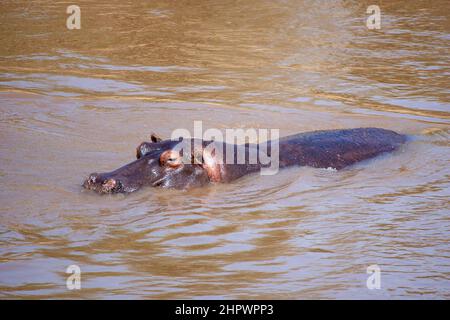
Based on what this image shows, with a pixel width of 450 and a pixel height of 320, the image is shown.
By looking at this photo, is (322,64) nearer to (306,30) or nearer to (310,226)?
(306,30)

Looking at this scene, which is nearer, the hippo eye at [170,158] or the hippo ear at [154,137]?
the hippo eye at [170,158]

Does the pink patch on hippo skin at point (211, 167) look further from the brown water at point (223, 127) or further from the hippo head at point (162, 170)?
the brown water at point (223, 127)

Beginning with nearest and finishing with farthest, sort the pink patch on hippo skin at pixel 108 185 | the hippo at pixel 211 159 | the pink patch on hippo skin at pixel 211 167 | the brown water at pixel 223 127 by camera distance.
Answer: the brown water at pixel 223 127 < the pink patch on hippo skin at pixel 108 185 < the hippo at pixel 211 159 < the pink patch on hippo skin at pixel 211 167

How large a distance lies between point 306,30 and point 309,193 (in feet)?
24.7

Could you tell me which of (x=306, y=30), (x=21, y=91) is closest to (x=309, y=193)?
(x=21, y=91)

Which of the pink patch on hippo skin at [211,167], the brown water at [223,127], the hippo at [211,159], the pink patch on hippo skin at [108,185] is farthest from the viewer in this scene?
the pink patch on hippo skin at [211,167]

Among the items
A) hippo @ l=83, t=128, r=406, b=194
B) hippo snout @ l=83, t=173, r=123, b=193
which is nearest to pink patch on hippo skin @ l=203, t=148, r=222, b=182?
hippo @ l=83, t=128, r=406, b=194

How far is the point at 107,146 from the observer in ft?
30.2

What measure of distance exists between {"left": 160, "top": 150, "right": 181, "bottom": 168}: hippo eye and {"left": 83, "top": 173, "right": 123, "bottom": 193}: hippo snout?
46 centimetres

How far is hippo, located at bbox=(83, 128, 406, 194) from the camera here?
7.42 m

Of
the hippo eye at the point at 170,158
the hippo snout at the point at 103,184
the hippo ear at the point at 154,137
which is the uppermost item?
the hippo ear at the point at 154,137

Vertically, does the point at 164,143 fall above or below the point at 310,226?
above

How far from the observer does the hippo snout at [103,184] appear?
7.26 meters

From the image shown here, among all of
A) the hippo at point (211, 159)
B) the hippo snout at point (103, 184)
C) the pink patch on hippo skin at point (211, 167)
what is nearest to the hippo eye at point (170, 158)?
the hippo at point (211, 159)
